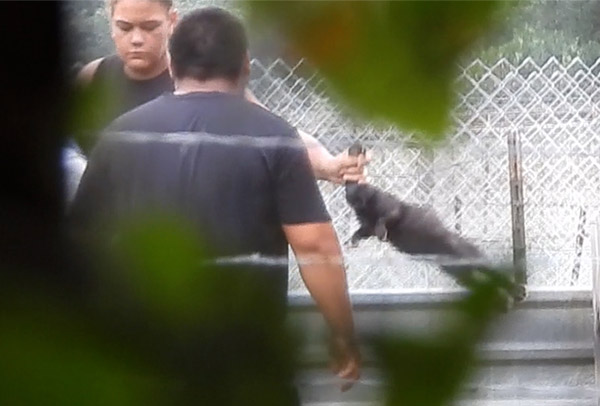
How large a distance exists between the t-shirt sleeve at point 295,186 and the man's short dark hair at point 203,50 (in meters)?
0.04

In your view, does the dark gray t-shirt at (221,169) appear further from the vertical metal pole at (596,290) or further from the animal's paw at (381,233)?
the vertical metal pole at (596,290)

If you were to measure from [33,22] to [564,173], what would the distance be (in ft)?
0.84

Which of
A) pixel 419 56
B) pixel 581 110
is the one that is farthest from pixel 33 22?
pixel 581 110

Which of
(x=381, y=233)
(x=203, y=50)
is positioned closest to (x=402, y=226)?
(x=381, y=233)

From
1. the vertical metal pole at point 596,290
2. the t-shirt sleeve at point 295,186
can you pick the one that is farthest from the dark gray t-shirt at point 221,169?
the vertical metal pole at point 596,290

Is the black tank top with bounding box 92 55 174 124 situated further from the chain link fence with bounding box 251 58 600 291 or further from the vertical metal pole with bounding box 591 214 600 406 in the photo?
the vertical metal pole with bounding box 591 214 600 406

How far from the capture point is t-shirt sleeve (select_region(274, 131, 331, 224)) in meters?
0.33

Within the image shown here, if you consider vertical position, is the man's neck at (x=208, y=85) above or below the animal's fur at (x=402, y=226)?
above

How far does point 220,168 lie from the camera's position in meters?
0.33

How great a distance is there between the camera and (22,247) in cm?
27

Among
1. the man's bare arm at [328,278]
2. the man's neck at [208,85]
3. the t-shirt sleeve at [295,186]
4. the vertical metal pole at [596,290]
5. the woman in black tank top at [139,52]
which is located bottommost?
the vertical metal pole at [596,290]

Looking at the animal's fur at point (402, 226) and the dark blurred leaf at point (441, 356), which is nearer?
the dark blurred leaf at point (441, 356)

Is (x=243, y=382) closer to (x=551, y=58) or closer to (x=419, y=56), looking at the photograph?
(x=419, y=56)

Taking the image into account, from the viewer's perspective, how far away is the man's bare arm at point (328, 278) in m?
0.31
